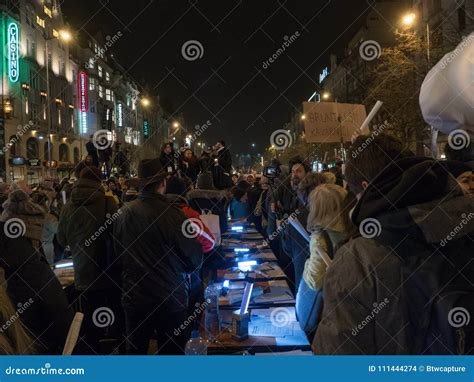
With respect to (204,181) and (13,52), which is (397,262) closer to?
(204,181)

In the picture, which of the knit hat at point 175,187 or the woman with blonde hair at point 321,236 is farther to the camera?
the knit hat at point 175,187

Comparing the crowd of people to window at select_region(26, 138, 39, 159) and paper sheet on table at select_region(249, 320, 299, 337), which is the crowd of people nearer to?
paper sheet on table at select_region(249, 320, 299, 337)

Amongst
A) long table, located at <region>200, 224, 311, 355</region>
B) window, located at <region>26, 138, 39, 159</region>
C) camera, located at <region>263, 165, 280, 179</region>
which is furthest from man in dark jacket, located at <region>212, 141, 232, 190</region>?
window, located at <region>26, 138, 39, 159</region>

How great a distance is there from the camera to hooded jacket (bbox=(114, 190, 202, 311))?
415 cm

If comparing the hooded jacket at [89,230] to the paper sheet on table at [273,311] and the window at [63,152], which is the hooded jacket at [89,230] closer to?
the paper sheet on table at [273,311]

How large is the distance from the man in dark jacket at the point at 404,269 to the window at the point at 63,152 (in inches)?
2017

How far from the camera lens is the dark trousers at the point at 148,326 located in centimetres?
416

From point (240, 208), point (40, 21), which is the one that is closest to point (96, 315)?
point (240, 208)

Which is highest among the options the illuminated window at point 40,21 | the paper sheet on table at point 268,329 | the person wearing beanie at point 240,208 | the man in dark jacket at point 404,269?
the illuminated window at point 40,21

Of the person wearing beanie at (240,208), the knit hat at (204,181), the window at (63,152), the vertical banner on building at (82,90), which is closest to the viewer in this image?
the knit hat at (204,181)

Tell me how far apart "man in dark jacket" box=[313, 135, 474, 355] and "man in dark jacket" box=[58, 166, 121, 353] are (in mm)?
3776

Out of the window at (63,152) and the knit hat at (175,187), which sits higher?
the window at (63,152)

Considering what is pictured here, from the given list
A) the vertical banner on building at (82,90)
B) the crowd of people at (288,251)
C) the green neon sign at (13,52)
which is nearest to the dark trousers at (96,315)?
the crowd of people at (288,251)
